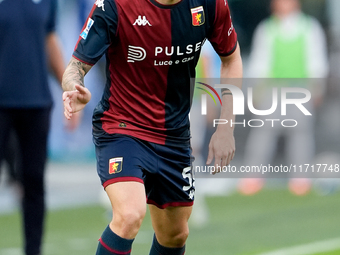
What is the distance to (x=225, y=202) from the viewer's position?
29.6 feet

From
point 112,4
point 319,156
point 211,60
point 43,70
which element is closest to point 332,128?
point 319,156

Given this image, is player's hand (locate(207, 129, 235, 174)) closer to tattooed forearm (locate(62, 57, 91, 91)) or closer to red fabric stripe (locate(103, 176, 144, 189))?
red fabric stripe (locate(103, 176, 144, 189))

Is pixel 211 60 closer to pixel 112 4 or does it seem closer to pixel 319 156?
pixel 319 156

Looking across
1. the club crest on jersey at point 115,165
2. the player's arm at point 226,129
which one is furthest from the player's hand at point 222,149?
the club crest on jersey at point 115,165

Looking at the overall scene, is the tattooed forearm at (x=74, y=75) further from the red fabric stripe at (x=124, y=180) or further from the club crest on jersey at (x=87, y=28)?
the red fabric stripe at (x=124, y=180)

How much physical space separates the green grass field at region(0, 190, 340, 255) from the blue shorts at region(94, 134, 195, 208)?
5.67 feet

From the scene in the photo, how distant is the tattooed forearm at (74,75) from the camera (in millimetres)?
4008

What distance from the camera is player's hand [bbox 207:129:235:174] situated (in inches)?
178

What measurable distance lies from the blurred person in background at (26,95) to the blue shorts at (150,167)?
121 centimetres

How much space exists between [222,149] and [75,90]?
1.13m

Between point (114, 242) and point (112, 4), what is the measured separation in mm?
1354

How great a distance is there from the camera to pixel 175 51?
4371mm

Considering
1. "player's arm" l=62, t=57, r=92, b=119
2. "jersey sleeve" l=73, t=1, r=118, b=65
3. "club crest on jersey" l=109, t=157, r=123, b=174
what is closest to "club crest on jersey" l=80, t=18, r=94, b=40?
"jersey sleeve" l=73, t=1, r=118, b=65

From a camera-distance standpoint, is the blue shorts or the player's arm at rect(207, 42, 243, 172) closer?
the blue shorts
